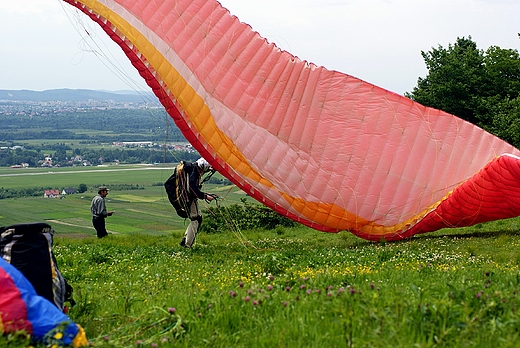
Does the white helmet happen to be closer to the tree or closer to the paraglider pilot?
the paraglider pilot

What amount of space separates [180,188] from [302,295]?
819cm

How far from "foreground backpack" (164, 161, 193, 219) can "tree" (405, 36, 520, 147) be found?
20359 millimetres

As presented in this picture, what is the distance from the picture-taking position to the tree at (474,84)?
32.4 m

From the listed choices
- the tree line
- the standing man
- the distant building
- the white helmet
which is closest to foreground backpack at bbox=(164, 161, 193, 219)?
the white helmet

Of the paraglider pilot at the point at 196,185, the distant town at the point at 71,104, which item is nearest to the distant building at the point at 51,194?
the distant town at the point at 71,104

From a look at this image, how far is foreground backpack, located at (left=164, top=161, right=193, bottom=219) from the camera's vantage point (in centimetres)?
1424

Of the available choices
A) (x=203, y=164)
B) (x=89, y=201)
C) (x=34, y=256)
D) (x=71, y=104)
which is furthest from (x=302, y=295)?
(x=71, y=104)

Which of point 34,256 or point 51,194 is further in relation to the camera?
point 51,194

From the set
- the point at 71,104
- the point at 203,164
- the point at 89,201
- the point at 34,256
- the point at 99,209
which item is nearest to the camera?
the point at 34,256

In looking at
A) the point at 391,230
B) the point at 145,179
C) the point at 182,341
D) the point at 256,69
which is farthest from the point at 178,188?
the point at 145,179

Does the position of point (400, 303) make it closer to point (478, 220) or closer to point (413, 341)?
point (413, 341)

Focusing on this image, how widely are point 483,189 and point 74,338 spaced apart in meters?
9.45

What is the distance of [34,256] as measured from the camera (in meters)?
5.99

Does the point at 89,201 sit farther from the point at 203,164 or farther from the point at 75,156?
the point at 203,164
